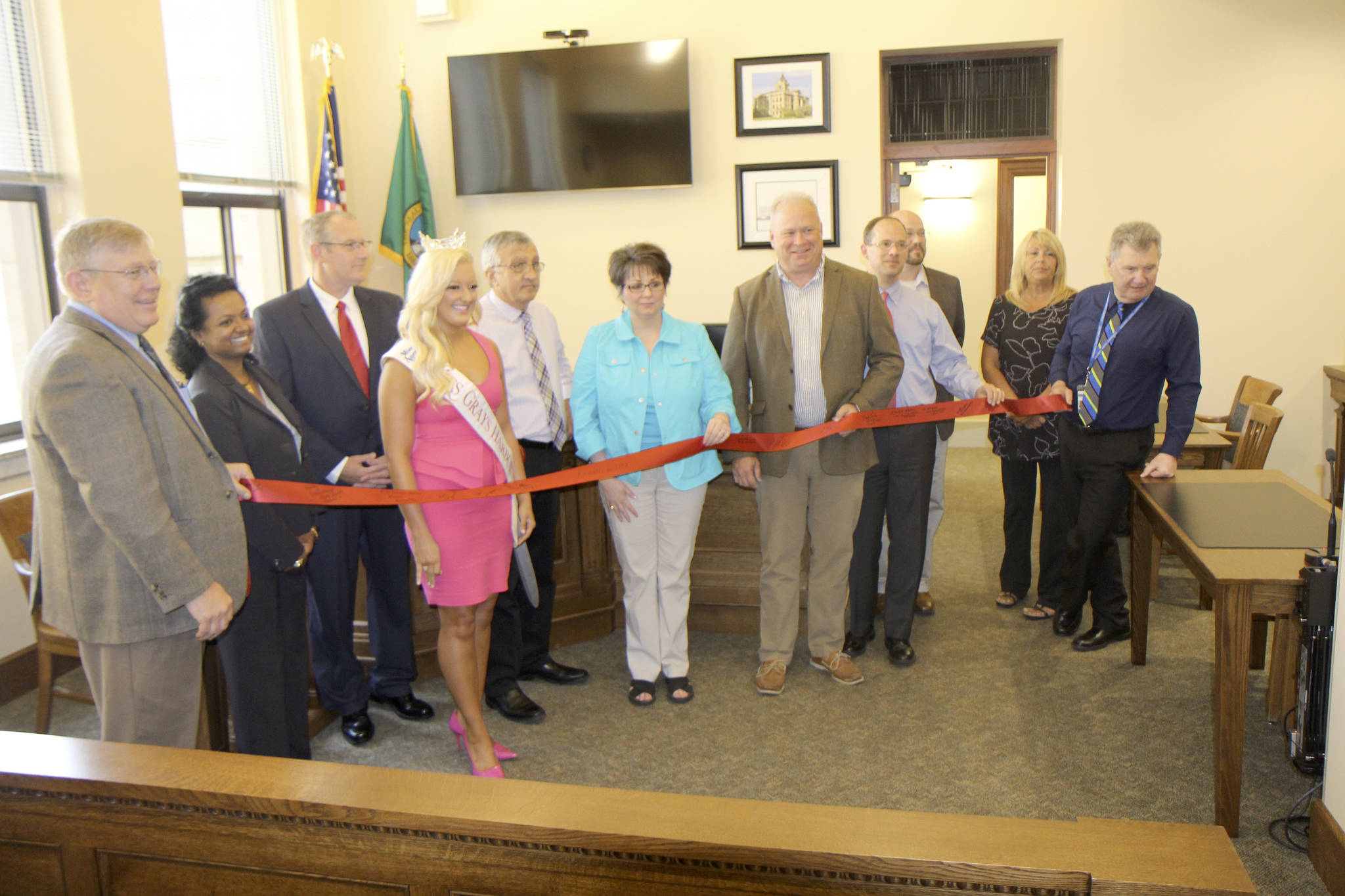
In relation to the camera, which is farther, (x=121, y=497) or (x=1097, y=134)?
(x=1097, y=134)

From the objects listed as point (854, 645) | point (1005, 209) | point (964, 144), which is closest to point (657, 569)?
point (854, 645)

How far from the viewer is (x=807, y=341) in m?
3.43

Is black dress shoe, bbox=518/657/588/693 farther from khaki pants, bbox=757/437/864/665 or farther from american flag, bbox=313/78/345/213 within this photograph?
american flag, bbox=313/78/345/213

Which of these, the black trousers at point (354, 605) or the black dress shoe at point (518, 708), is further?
the black dress shoe at point (518, 708)

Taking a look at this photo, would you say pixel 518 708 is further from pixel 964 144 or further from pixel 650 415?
pixel 964 144

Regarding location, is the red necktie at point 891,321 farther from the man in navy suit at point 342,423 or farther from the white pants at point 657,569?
the man in navy suit at point 342,423

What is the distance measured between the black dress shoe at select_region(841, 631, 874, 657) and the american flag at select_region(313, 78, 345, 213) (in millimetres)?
3912

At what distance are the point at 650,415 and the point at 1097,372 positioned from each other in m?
1.61

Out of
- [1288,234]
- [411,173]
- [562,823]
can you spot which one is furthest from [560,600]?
[1288,234]

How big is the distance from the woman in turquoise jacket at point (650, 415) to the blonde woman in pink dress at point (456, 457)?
0.41 meters

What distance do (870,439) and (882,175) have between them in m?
3.22

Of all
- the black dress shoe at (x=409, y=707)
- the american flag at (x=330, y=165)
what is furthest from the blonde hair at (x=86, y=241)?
the american flag at (x=330, y=165)

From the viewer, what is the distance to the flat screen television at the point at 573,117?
6098mm

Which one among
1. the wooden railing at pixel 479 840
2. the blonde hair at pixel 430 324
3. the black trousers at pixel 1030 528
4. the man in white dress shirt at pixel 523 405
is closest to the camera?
the wooden railing at pixel 479 840
